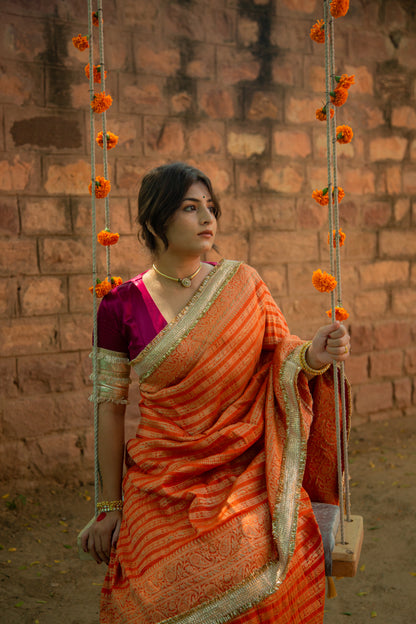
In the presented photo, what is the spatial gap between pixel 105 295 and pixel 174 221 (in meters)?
0.37

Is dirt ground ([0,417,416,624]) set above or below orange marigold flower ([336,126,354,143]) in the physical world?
below

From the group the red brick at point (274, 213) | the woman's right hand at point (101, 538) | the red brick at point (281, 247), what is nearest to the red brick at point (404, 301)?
the red brick at point (281, 247)

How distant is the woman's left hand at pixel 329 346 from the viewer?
1.94m

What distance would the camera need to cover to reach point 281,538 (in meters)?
1.74

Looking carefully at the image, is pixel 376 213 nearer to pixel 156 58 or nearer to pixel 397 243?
pixel 397 243

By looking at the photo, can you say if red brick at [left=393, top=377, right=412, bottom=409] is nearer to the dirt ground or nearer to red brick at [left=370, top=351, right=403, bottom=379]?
red brick at [left=370, top=351, right=403, bottom=379]

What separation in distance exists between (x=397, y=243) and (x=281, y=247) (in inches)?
46.6

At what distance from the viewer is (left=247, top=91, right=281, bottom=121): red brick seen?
4324mm

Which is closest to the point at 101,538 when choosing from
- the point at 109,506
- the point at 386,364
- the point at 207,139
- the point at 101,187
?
the point at 109,506

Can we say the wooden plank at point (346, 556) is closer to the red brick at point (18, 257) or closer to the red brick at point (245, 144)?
the red brick at point (18, 257)

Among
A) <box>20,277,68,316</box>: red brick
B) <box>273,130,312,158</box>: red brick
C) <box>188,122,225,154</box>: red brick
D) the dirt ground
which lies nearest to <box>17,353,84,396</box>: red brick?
<box>20,277,68,316</box>: red brick

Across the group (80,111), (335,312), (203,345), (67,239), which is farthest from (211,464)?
(80,111)

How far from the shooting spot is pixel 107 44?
3793 mm

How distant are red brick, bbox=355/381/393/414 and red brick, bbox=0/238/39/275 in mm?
2717
